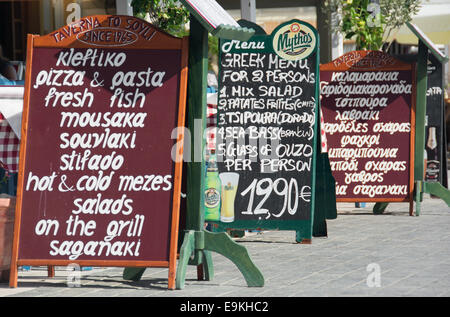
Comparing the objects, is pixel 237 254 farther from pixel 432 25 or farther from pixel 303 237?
pixel 432 25

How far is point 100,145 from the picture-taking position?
20.0 feet

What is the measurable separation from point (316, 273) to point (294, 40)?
2500 mm

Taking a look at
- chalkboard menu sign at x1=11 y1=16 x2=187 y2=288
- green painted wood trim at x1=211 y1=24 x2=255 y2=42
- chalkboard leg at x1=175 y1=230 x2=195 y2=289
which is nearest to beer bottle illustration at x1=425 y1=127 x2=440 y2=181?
green painted wood trim at x1=211 y1=24 x2=255 y2=42

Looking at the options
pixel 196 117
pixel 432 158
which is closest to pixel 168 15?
pixel 196 117

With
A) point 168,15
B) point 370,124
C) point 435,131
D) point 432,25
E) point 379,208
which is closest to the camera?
point 168,15

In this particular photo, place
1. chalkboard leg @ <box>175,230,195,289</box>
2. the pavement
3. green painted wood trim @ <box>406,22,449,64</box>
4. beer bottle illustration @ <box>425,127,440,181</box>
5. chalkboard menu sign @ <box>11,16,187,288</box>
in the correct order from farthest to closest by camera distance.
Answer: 1. beer bottle illustration @ <box>425,127,440,181</box>
2. green painted wood trim @ <box>406,22,449,64</box>
3. chalkboard menu sign @ <box>11,16,187,288</box>
4. chalkboard leg @ <box>175,230,195,289</box>
5. the pavement

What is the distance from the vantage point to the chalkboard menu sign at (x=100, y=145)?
5973 mm

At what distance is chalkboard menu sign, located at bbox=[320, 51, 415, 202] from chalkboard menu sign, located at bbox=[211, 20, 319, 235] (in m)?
2.26

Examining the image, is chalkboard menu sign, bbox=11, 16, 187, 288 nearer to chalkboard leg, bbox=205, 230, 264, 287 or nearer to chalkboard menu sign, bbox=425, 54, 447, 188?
chalkboard leg, bbox=205, 230, 264, 287

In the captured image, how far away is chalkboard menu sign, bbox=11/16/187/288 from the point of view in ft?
19.6

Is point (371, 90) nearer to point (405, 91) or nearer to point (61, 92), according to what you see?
point (405, 91)

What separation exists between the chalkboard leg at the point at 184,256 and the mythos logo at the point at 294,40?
2641 millimetres
